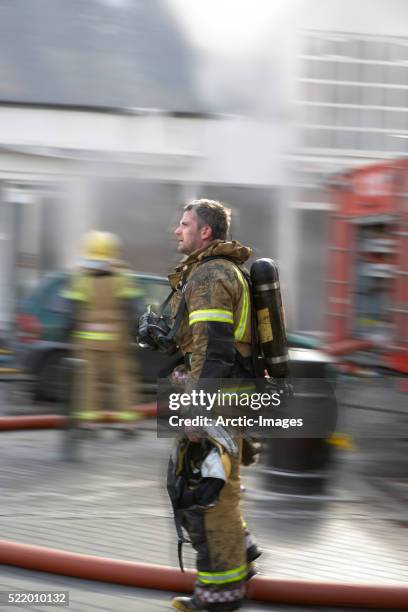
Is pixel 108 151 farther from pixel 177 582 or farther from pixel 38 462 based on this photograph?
pixel 177 582

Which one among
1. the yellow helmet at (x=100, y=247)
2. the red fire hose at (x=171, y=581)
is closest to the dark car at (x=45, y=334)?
the yellow helmet at (x=100, y=247)

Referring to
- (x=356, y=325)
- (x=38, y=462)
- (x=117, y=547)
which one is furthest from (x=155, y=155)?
(x=117, y=547)

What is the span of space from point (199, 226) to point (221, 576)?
148 cm

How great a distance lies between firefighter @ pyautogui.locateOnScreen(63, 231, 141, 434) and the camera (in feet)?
25.6

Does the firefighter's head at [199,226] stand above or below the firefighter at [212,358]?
above

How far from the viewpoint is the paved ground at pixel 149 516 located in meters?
4.98

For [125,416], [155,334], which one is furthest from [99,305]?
[155,334]

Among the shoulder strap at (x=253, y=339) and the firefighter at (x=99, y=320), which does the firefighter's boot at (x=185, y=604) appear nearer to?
the shoulder strap at (x=253, y=339)

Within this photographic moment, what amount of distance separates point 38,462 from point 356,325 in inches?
176

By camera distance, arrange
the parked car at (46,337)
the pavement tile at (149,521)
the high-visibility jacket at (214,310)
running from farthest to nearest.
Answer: the parked car at (46,337), the pavement tile at (149,521), the high-visibility jacket at (214,310)

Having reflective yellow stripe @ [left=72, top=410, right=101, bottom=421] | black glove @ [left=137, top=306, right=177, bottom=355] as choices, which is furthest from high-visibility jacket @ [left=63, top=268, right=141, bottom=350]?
black glove @ [left=137, top=306, right=177, bottom=355]

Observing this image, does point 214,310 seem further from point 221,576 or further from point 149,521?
point 149,521

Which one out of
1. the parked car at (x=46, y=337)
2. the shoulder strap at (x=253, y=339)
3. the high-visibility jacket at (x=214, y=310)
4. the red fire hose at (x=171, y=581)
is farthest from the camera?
the parked car at (x=46, y=337)

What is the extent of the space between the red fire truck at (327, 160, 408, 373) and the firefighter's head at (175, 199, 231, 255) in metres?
5.16
